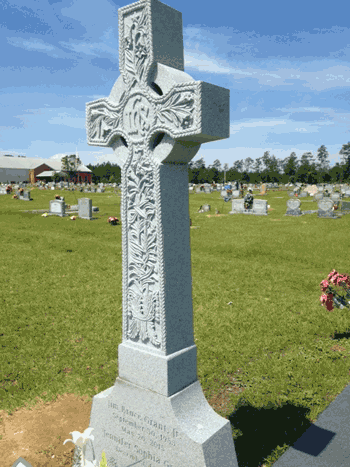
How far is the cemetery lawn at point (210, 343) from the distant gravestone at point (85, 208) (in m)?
8.30

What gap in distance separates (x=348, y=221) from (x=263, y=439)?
56.8ft

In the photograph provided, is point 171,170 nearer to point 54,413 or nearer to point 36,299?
point 54,413

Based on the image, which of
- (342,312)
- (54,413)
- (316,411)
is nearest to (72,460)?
(54,413)

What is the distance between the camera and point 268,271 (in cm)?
923

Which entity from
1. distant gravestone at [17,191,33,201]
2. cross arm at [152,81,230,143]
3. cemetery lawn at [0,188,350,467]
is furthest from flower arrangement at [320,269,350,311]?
distant gravestone at [17,191,33,201]

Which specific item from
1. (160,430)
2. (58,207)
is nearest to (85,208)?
(58,207)

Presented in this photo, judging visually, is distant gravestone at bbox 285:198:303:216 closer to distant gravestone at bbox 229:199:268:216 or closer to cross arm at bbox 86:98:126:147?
distant gravestone at bbox 229:199:268:216

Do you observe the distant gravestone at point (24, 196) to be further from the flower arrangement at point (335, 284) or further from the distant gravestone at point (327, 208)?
the flower arrangement at point (335, 284)

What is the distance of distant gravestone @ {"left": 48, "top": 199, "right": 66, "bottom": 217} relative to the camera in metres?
21.0

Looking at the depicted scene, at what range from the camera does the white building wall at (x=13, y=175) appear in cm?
9919

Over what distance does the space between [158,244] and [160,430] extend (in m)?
1.34

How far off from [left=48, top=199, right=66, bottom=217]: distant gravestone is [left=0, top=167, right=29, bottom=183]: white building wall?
85.8 meters

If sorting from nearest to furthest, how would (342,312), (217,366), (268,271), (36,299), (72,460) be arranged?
(72,460) → (217,366) → (342,312) → (36,299) → (268,271)

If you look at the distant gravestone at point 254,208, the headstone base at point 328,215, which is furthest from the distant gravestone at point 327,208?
the distant gravestone at point 254,208
